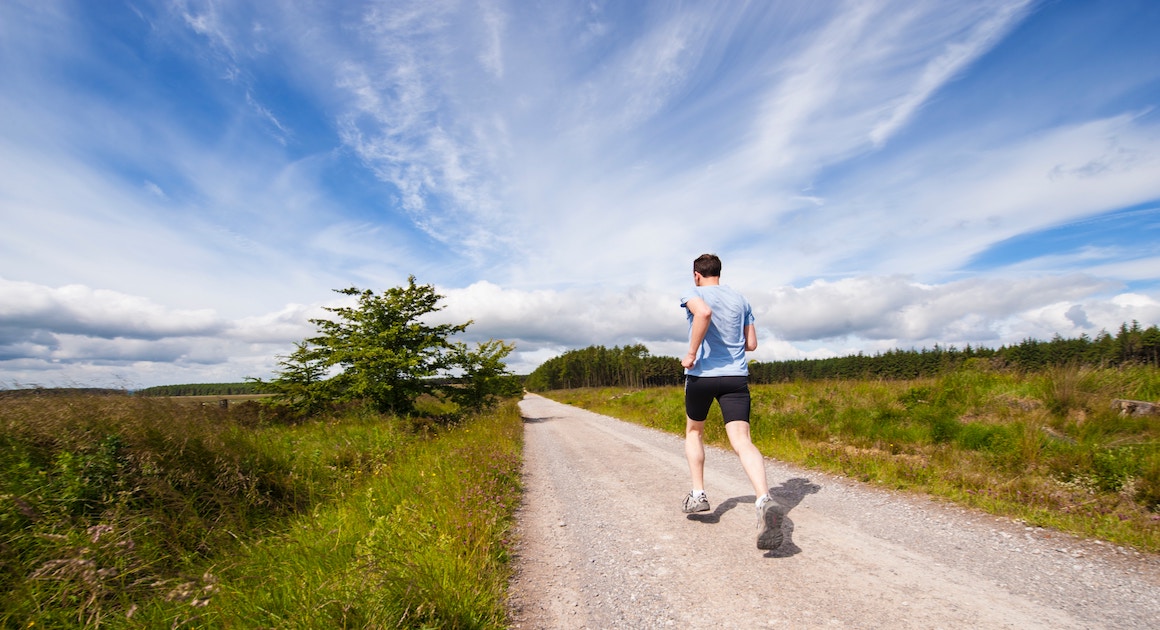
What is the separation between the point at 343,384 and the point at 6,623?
12457 mm

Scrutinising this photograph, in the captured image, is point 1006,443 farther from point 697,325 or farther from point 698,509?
point 697,325

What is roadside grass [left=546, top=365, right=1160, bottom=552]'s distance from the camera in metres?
4.14

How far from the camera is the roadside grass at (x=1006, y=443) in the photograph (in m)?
4.14

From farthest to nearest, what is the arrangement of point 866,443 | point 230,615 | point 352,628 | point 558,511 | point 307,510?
point 866,443 → point 307,510 → point 558,511 → point 230,615 → point 352,628

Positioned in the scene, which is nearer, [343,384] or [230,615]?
A: [230,615]

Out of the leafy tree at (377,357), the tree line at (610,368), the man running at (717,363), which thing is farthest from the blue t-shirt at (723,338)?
the tree line at (610,368)

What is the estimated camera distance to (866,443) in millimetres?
7473

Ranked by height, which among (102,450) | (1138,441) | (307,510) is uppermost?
(102,450)

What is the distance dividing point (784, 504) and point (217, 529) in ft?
18.6

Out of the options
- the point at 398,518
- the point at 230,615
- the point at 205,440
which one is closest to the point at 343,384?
the point at 205,440

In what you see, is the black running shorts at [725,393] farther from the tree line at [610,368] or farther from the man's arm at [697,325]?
the tree line at [610,368]

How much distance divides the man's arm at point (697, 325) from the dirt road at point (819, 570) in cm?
150

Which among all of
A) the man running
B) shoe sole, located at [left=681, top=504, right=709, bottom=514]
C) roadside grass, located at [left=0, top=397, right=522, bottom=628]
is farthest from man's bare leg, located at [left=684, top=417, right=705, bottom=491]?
roadside grass, located at [left=0, top=397, right=522, bottom=628]

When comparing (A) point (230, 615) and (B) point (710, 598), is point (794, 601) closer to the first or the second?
(B) point (710, 598)
